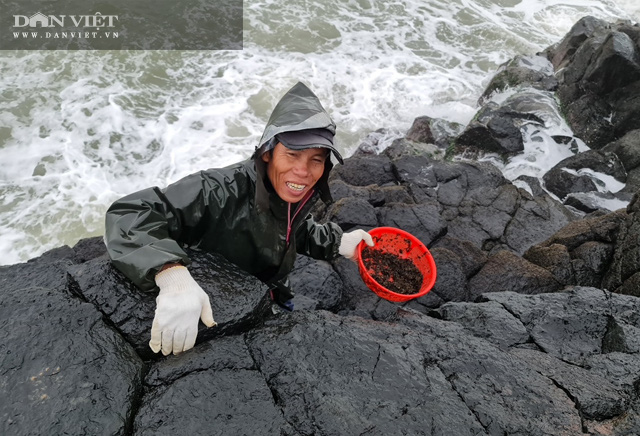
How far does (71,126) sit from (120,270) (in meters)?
9.45

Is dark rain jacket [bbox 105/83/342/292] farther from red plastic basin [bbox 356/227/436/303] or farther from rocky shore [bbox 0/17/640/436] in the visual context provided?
red plastic basin [bbox 356/227/436/303]

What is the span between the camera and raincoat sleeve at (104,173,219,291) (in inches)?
96.7

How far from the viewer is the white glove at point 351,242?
4.33 metres

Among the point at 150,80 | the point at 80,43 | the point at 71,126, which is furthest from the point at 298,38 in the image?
the point at 71,126

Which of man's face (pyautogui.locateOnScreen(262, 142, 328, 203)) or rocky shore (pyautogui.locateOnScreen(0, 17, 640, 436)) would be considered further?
man's face (pyautogui.locateOnScreen(262, 142, 328, 203))

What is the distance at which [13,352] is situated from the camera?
2.24 meters

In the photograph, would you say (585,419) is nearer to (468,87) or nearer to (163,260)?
(163,260)

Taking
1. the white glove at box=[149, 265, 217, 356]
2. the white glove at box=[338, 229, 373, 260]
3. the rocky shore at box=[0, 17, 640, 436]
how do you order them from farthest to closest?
the white glove at box=[338, 229, 373, 260] < the white glove at box=[149, 265, 217, 356] < the rocky shore at box=[0, 17, 640, 436]

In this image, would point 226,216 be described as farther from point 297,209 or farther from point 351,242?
point 351,242

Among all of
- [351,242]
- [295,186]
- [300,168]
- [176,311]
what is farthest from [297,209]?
[351,242]

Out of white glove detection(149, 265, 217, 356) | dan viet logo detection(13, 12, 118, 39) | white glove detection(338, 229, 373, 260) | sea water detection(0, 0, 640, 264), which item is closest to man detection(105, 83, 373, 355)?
white glove detection(149, 265, 217, 356)

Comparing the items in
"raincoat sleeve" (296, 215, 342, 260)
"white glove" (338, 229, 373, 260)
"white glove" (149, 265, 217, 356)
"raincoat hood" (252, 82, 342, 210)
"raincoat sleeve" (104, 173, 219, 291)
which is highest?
"raincoat hood" (252, 82, 342, 210)

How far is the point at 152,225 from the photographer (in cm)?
258

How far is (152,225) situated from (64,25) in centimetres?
1402
